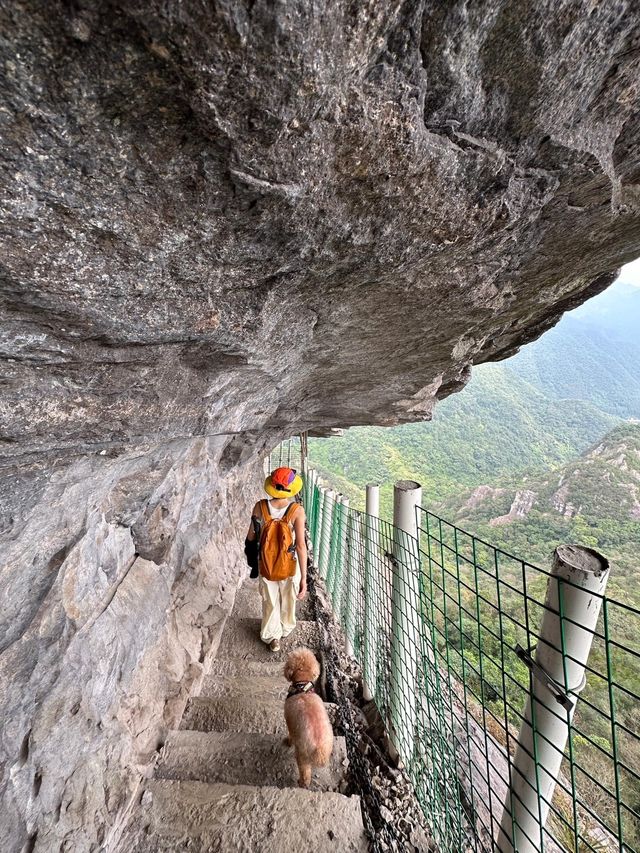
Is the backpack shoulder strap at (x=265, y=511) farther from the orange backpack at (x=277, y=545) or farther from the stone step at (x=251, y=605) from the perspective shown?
the stone step at (x=251, y=605)

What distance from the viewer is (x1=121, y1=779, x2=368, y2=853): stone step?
7.48 feet

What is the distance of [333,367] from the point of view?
3.34m

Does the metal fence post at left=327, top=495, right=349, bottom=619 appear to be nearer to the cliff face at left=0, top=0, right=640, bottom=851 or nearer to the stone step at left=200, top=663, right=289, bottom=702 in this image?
the stone step at left=200, top=663, right=289, bottom=702

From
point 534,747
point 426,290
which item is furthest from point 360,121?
point 534,747

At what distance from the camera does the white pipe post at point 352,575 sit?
4480mm

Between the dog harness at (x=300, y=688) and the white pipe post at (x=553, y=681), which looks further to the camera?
the dog harness at (x=300, y=688)

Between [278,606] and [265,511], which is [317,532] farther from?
[265,511]

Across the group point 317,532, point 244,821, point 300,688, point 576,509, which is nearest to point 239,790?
point 244,821

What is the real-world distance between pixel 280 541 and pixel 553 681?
2742 millimetres

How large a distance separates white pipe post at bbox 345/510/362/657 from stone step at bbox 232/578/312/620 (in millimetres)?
984

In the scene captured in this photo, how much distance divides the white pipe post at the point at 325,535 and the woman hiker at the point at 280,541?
6.22 ft

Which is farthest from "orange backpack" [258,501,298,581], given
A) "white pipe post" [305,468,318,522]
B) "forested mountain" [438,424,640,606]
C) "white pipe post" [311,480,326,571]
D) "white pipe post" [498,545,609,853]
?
"forested mountain" [438,424,640,606]

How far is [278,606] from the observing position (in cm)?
426

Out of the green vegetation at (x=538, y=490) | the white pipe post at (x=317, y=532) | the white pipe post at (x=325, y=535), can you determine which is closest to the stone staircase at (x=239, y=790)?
the green vegetation at (x=538, y=490)
